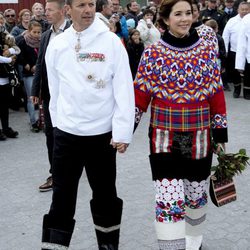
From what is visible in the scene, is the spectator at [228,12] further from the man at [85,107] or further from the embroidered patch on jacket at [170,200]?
the embroidered patch on jacket at [170,200]

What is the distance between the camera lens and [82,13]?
10.5ft

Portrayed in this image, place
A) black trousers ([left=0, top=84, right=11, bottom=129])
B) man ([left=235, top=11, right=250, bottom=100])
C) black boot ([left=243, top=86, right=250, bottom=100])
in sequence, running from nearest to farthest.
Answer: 1. black trousers ([left=0, top=84, right=11, bottom=129])
2. man ([left=235, top=11, right=250, bottom=100])
3. black boot ([left=243, top=86, right=250, bottom=100])

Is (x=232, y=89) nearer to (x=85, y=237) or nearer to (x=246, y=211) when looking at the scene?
(x=246, y=211)

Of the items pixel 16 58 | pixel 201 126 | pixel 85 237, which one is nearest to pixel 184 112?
pixel 201 126

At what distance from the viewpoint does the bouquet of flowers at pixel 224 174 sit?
11.5 feet

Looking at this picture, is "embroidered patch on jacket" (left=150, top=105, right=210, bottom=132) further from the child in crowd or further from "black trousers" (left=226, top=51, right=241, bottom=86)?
"black trousers" (left=226, top=51, right=241, bottom=86)

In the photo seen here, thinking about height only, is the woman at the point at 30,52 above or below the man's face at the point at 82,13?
below

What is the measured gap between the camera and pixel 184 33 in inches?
127

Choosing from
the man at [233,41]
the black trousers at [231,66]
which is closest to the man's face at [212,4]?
the man at [233,41]

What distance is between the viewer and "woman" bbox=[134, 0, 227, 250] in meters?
3.20

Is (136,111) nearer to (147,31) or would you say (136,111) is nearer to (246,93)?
(246,93)

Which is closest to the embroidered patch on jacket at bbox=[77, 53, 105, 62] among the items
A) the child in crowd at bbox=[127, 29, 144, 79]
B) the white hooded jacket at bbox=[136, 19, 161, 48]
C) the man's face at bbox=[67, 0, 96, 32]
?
the man's face at bbox=[67, 0, 96, 32]

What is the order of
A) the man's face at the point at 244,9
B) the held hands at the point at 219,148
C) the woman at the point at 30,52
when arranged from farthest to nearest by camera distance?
the man's face at the point at 244,9 < the woman at the point at 30,52 < the held hands at the point at 219,148

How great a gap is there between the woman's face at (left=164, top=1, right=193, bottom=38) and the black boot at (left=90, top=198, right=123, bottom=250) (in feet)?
Answer: 4.08
